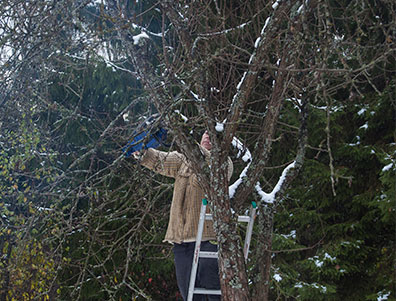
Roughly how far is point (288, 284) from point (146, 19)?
3963 millimetres

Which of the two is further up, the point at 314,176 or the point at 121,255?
the point at 314,176

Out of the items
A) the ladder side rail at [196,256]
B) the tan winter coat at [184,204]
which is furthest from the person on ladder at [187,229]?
the ladder side rail at [196,256]

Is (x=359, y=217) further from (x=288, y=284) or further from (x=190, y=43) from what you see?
(x=190, y=43)

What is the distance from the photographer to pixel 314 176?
607cm

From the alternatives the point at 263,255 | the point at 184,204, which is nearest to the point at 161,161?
the point at 184,204

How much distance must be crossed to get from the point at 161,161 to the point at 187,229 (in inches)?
25.9

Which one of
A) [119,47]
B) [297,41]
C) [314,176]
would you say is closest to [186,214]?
[297,41]

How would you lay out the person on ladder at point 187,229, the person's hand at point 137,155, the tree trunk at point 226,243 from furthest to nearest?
the person on ladder at point 187,229 < the person's hand at point 137,155 < the tree trunk at point 226,243

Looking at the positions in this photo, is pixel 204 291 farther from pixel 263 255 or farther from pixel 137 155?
pixel 137 155

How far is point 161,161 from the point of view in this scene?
3.13 meters

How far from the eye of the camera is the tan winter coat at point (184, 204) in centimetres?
356

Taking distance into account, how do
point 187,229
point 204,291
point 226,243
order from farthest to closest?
point 187,229, point 204,291, point 226,243

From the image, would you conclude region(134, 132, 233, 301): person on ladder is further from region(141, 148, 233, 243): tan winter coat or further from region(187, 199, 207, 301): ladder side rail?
region(187, 199, 207, 301): ladder side rail

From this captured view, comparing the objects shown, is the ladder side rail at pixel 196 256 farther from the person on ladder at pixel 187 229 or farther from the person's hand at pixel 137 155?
the person's hand at pixel 137 155
